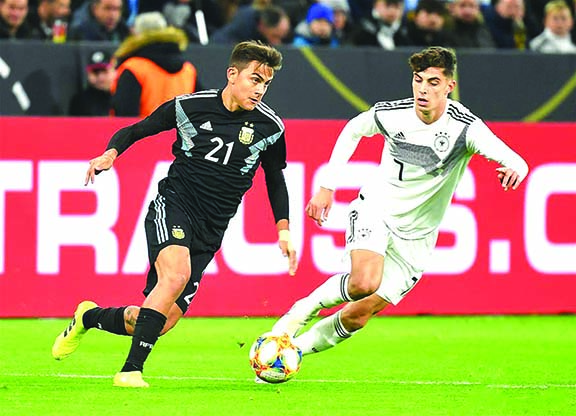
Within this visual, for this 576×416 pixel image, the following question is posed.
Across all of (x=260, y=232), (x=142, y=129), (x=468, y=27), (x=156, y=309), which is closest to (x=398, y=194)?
(x=142, y=129)

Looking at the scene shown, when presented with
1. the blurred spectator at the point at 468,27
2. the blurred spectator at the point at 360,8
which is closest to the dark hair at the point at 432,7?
the blurred spectator at the point at 468,27

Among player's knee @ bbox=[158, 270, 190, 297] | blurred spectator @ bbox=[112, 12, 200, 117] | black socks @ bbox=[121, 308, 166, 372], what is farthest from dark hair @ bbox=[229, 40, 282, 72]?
blurred spectator @ bbox=[112, 12, 200, 117]

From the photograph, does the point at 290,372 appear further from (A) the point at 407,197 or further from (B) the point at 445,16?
(B) the point at 445,16

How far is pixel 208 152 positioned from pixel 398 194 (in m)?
1.24

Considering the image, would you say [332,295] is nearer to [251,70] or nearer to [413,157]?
[413,157]

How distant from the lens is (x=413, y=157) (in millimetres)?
7898

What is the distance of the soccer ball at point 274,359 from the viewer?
7340mm

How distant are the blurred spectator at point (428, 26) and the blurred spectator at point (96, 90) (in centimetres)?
349

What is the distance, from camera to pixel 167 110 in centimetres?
750

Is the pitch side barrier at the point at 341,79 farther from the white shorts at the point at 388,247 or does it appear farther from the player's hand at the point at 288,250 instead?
the player's hand at the point at 288,250

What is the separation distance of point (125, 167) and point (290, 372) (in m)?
4.08

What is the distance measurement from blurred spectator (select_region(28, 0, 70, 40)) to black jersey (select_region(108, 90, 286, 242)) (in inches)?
242

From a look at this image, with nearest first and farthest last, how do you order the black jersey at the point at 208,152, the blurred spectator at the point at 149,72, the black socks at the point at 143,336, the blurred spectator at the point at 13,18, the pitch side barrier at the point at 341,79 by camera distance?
the black socks at the point at 143,336 → the black jersey at the point at 208,152 → the blurred spectator at the point at 149,72 → the pitch side barrier at the point at 341,79 → the blurred spectator at the point at 13,18

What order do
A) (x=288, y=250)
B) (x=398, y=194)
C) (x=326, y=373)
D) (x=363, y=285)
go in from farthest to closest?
(x=326, y=373), (x=398, y=194), (x=363, y=285), (x=288, y=250)
